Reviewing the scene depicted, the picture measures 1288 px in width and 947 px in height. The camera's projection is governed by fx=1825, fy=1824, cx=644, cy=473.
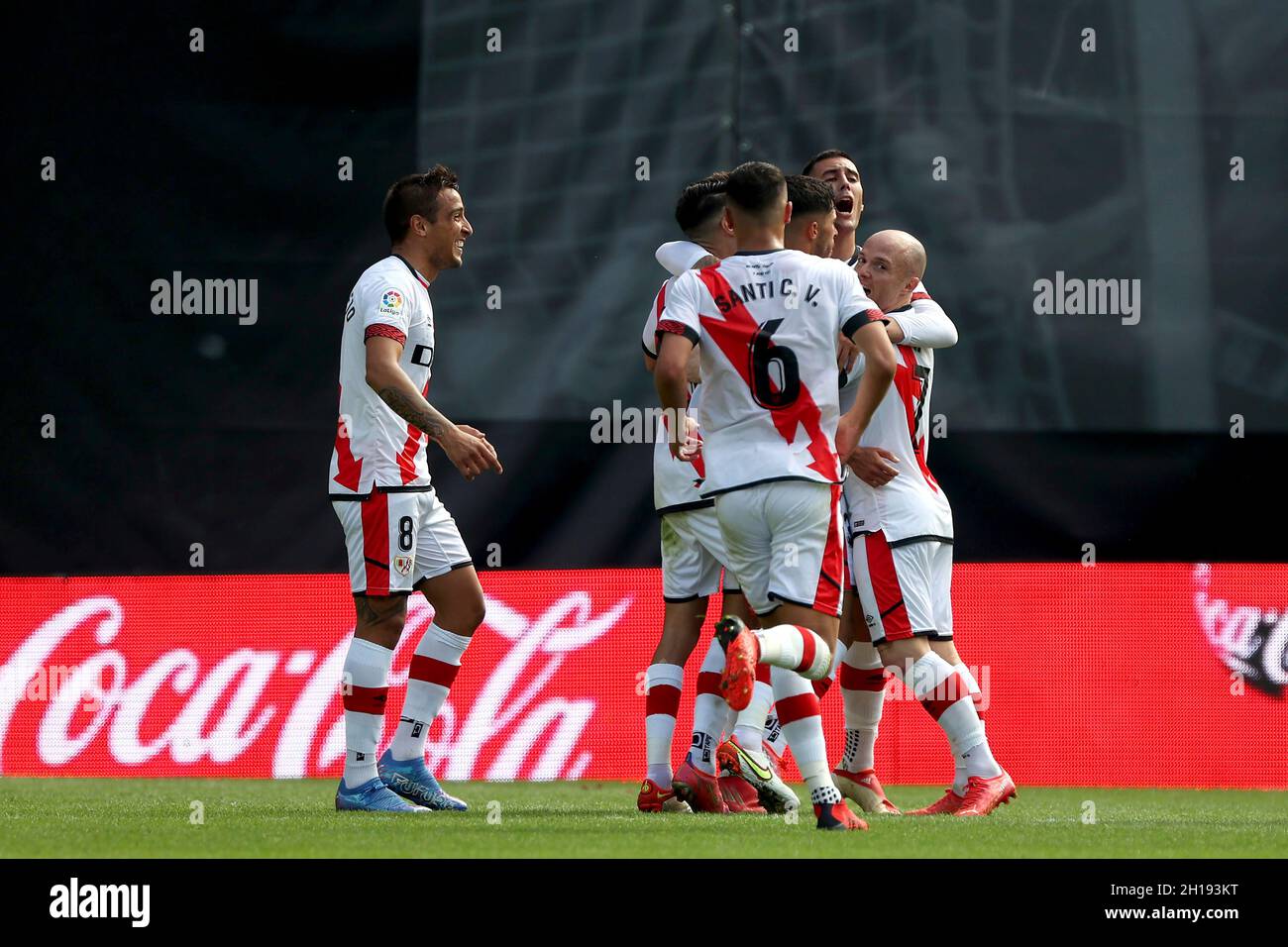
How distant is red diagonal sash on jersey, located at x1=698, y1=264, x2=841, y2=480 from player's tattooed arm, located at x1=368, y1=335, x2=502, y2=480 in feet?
2.94

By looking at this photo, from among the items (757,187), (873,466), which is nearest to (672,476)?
(873,466)

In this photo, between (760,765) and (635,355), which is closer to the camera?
(760,765)

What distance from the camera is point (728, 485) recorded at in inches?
202

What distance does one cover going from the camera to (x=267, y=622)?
8562 mm

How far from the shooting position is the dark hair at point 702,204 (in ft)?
20.9

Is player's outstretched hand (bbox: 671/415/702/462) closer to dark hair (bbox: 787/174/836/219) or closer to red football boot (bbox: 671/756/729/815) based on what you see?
dark hair (bbox: 787/174/836/219)

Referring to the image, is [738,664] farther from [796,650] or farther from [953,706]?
[953,706]

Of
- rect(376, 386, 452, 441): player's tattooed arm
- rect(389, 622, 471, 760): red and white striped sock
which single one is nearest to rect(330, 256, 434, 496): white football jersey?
rect(376, 386, 452, 441): player's tattooed arm

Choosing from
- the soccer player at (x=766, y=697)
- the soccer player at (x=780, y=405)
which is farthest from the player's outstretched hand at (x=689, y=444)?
the soccer player at (x=766, y=697)

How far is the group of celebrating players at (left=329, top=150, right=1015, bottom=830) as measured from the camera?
5.14m

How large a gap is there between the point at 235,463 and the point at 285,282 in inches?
37.8

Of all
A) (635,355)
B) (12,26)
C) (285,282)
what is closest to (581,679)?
(635,355)

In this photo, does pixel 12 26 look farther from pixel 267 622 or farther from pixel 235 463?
pixel 267 622
